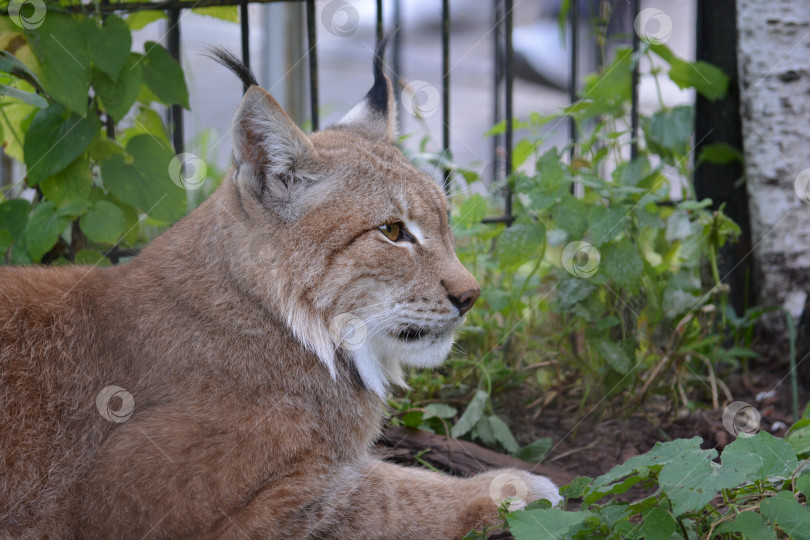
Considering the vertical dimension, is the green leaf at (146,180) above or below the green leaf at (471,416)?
above

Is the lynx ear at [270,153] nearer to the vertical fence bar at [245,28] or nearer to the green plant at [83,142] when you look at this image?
the green plant at [83,142]

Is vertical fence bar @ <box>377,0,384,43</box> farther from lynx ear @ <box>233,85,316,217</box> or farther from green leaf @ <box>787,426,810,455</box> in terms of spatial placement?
green leaf @ <box>787,426,810,455</box>

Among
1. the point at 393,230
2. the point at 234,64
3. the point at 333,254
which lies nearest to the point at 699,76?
the point at 393,230

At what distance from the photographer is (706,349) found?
421 centimetres

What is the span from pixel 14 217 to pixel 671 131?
11.1 feet

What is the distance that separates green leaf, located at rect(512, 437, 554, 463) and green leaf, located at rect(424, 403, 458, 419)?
0.33 m

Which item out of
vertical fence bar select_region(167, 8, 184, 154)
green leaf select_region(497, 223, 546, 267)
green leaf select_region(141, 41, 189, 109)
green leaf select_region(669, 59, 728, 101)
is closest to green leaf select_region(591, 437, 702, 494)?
green leaf select_region(497, 223, 546, 267)

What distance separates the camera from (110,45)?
142 inches

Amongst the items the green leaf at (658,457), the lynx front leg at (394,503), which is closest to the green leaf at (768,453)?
the green leaf at (658,457)

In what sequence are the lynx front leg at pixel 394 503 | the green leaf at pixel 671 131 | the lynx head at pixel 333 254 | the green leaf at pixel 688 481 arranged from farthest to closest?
the green leaf at pixel 671 131 → the lynx head at pixel 333 254 → the lynx front leg at pixel 394 503 → the green leaf at pixel 688 481

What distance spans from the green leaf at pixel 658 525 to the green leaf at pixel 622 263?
5.65 ft

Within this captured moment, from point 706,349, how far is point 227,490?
2.74 m

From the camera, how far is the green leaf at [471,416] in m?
3.61

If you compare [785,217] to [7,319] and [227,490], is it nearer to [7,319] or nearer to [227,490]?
Result: [227,490]
